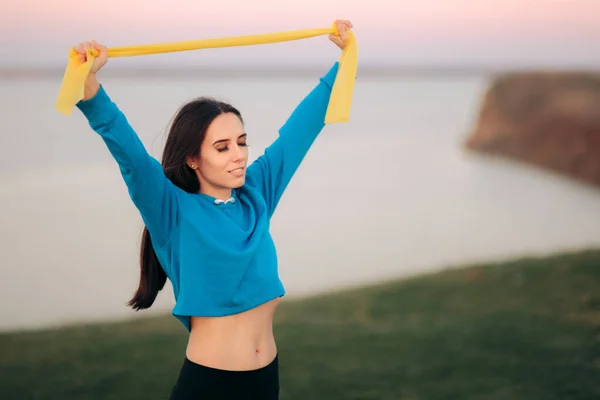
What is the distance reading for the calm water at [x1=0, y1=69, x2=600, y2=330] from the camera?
4156 mm

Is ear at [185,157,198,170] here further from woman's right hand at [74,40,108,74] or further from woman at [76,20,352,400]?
woman's right hand at [74,40,108,74]

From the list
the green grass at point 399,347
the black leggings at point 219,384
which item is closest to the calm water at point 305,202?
the green grass at point 399,347

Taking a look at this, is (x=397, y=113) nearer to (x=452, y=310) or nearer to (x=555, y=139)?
(x=555, y=139)

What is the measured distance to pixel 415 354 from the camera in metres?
Answer: 3.23

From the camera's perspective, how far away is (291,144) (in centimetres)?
195

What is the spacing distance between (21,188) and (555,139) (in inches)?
140

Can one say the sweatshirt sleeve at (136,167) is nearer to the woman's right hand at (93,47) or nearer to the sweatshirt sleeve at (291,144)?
the woman's right hand at (93,47)

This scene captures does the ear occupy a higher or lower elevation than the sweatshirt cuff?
lower

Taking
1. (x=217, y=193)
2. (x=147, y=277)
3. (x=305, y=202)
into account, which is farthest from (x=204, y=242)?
(x=305, y=202)

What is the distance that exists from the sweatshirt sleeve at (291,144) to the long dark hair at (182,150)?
18 centimetres

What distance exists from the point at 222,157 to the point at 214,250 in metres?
0.20

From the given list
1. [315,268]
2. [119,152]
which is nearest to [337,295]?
[315,268]

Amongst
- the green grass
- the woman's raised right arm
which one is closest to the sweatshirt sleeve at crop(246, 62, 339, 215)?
the woman's raised right arm

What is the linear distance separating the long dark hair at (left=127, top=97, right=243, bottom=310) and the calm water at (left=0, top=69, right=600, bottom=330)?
85.8 inches
